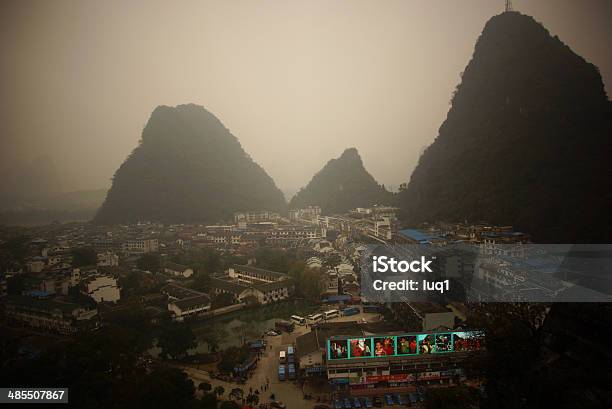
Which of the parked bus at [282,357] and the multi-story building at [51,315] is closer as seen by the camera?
the parked bus at [282,357]

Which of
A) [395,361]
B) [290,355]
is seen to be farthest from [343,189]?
[395,361]

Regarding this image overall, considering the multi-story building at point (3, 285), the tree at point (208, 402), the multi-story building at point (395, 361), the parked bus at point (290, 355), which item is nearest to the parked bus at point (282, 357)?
the parked bus at point (290, 355)

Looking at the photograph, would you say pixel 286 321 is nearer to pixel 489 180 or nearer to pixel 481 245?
→ pixel 481 245

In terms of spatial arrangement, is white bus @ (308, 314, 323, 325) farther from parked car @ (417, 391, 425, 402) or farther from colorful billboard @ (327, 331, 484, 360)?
parked car @ (417, 391, 425, 402)

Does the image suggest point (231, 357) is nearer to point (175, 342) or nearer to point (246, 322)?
point (175, 342)

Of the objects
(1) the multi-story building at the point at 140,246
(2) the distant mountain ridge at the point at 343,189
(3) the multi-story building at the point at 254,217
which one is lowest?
(1) the multi-story building at the point at 140,246

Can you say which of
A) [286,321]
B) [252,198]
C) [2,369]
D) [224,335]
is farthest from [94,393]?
[252,198]

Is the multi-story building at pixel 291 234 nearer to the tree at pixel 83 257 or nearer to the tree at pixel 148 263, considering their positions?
the tree at pixel 148 263

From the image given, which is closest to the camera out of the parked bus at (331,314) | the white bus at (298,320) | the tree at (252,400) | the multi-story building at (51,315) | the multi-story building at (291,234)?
the tree at (252,400)
